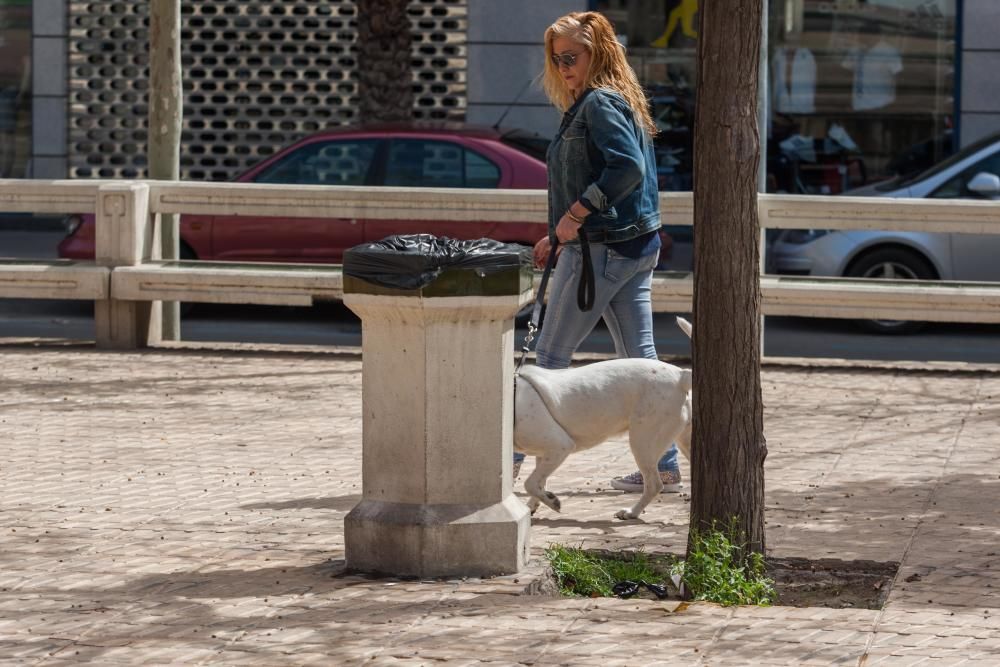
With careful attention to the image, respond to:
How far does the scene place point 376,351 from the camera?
6.16 meters

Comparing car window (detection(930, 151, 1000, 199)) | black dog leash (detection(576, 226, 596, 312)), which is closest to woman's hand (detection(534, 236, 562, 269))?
black dog leash (detection(576, 226, 596, 312))

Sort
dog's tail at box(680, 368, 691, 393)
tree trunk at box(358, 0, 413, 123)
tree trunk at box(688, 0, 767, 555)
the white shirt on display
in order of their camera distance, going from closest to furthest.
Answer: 1. tree trunk at box(688, 0, 767, 555)
2. dog's tail at box(680, 368, 691, 393)
3. tree trunk at box(358, 0, 413, 123)
4. the white shirt on display

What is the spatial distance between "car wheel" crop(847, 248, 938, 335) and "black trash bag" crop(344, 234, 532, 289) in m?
8.66

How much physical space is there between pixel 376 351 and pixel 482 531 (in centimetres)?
73

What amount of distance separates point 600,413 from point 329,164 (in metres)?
7.86

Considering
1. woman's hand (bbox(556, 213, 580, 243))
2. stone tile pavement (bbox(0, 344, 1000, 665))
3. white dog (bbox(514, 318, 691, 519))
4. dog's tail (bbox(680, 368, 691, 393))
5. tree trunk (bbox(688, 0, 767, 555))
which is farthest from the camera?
woman's hand (bbox(556, 213, 580, 243))

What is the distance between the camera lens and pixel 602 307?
754 cm

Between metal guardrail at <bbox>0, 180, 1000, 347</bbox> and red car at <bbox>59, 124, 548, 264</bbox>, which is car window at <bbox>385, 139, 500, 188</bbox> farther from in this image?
metal guardrail at <bbox>0, 180, 1000, 347</bbox>

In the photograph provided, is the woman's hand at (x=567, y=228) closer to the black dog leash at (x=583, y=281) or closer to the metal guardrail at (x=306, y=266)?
the black dog leash at (x=583, y=281)

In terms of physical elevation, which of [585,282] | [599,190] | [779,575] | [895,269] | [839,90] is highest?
[839,90]

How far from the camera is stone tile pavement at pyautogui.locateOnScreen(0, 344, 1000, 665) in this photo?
5.26 meters

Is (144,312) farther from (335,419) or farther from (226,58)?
(226,58)

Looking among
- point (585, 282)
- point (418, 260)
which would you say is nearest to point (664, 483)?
point (585, 282)

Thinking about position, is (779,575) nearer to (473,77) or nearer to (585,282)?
(585,282)
